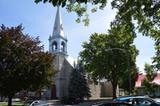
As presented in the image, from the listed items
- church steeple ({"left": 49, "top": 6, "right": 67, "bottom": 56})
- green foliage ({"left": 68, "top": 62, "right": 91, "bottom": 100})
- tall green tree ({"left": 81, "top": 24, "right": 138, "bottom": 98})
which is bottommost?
green foliage ({"left": 68, "top": 62, "right": 91, "bottom": 100})

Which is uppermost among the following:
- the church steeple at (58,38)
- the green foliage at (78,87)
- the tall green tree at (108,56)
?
the church steeple at (58,38)

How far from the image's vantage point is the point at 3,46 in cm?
3838

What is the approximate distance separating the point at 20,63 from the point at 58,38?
148 ft

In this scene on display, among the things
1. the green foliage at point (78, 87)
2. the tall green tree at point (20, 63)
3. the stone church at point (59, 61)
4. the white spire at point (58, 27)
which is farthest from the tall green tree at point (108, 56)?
the tall green tree at point (20, 63)

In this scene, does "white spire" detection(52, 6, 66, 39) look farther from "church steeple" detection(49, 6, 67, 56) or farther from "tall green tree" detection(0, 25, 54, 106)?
"tall green tree" detection(0, 25, 54, 106)

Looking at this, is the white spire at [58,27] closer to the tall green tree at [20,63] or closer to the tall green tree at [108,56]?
the tall green tree at [108,56]

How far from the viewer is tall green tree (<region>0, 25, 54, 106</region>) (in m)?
37.7

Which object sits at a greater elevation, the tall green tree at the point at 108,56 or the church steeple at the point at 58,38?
the church steeple at the point at 58,38

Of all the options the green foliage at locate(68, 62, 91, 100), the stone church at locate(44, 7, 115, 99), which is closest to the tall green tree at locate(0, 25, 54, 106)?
the green foliage at locate(68, 62, 91, 100)

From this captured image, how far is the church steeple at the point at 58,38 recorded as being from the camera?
83400 millimetres

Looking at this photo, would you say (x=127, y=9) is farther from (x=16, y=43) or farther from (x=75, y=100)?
(x=75, y=100)

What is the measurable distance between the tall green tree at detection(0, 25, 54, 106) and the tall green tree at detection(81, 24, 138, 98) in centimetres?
2512

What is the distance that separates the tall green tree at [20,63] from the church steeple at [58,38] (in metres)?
42.2

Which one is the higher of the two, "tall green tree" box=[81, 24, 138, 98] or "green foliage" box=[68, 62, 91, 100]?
"tall green tree" box=[81, 24, 138, 98]
